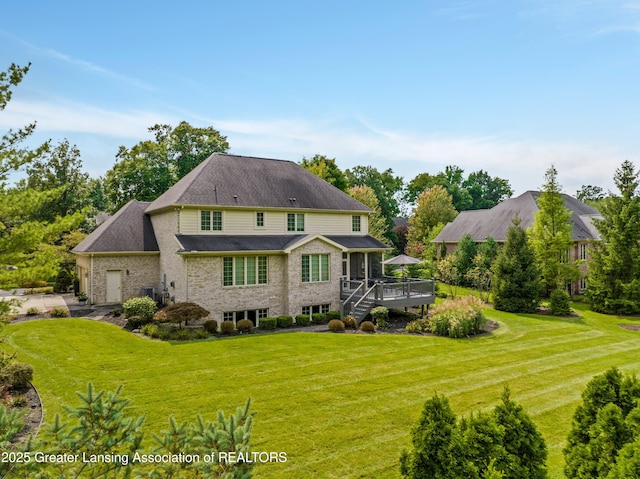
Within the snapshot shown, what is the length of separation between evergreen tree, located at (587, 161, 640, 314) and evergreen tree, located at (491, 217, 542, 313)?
16.8 ft

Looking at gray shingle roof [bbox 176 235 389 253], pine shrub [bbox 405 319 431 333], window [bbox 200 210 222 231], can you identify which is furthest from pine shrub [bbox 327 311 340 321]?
window [bbox 200 210 222 231]

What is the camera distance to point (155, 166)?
3897cm

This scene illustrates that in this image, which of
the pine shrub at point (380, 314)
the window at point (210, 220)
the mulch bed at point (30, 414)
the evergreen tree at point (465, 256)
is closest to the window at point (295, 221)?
the window at point (210, 220)

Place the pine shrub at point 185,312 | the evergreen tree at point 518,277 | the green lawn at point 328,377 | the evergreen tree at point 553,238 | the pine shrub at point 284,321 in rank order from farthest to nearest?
the evergreen tree at point 553,238 → the evergreen tree at point 518,277 → the pine shrub at point 284,321 → the pine shrub at point 185,312 → the green lawn at point 328,377

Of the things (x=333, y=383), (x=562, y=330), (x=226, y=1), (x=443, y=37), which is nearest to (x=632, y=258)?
(x=562, y=330)

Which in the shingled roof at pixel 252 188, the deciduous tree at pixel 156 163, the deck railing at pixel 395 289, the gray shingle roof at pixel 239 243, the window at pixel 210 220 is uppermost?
the deciduous tree at pixel 156 163

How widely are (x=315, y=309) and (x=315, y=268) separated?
→ 2.64 meters

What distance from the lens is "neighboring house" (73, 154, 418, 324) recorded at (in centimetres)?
2242

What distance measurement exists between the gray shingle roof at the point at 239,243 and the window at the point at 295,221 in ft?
2.71

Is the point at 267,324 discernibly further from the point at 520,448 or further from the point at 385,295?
the point at 520,448

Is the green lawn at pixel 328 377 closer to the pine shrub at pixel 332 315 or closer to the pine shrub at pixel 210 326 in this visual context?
the pine shrub at pixel 210 326

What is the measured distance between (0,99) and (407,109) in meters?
16.1

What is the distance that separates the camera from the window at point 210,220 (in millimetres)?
23375

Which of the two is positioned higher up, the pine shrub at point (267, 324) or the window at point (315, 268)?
the window at point (315, 268)
